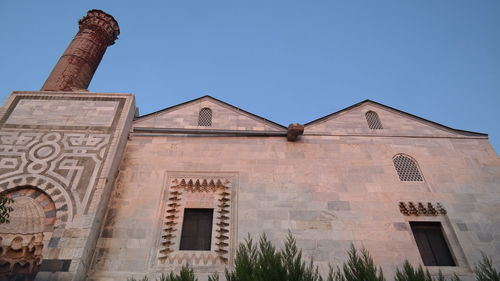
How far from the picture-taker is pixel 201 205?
20.6 ft

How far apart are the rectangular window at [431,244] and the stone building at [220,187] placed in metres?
0.02

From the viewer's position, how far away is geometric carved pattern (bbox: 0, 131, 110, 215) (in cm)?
576

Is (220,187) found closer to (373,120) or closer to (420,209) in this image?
(420,209)

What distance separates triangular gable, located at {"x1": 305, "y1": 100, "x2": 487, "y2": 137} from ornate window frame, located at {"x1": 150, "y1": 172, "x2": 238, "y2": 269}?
2.47m

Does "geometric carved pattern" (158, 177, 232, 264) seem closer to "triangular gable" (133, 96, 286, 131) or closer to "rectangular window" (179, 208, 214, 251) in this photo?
"rectangular window" (179, 208, 214, 251)

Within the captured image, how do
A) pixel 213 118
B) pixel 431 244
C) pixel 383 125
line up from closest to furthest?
pixel 431 244 < pixel 383 125 < pixel 213 118

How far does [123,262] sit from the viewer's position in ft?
17.8

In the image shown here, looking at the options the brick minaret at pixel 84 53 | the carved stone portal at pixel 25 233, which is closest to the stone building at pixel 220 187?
the carved stone portal at pixel 25 233

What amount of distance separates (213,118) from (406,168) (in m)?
4.30

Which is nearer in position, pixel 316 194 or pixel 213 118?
pixel 316 194

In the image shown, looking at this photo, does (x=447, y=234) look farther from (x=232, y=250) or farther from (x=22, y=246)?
(x=22, y=246)

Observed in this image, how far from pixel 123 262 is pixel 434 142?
6630mm

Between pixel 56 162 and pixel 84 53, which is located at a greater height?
pixel 84 53

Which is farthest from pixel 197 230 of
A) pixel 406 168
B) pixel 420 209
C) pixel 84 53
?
pixel 84 53
